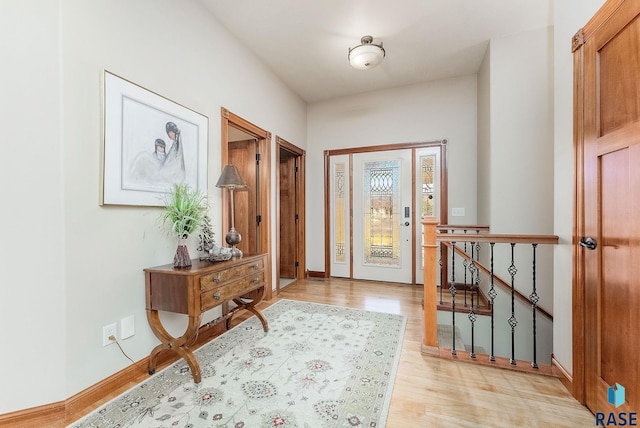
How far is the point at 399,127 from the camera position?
13.6 feet

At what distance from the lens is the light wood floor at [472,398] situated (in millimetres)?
1421

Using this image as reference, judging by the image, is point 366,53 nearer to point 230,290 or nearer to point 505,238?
point 505,238

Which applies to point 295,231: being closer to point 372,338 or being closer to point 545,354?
point 372,338

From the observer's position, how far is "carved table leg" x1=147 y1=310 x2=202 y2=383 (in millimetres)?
1729

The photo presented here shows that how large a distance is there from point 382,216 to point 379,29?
8.06ft

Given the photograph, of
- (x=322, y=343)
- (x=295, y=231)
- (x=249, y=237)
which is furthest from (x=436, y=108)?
(x=322, y=343)

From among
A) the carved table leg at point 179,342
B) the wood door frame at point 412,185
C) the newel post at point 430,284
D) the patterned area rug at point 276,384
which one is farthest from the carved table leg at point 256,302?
the wood door frame at point 412,185

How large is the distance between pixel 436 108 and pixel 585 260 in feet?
9.96

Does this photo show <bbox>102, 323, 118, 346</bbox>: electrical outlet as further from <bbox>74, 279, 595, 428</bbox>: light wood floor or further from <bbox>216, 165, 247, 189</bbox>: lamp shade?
<bbox>216, 165, 247, 189</bbox>: lamp shade

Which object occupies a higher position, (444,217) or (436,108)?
(436,108)

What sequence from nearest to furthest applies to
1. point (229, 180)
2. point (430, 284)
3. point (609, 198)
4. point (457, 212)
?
point (609, 198) → point (430, 284) → point (229, 180) → point (457, 212)

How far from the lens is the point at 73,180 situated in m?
1.49

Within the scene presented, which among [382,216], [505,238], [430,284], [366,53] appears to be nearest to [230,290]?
[430,284]

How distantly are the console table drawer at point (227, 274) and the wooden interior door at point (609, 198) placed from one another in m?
2.20
